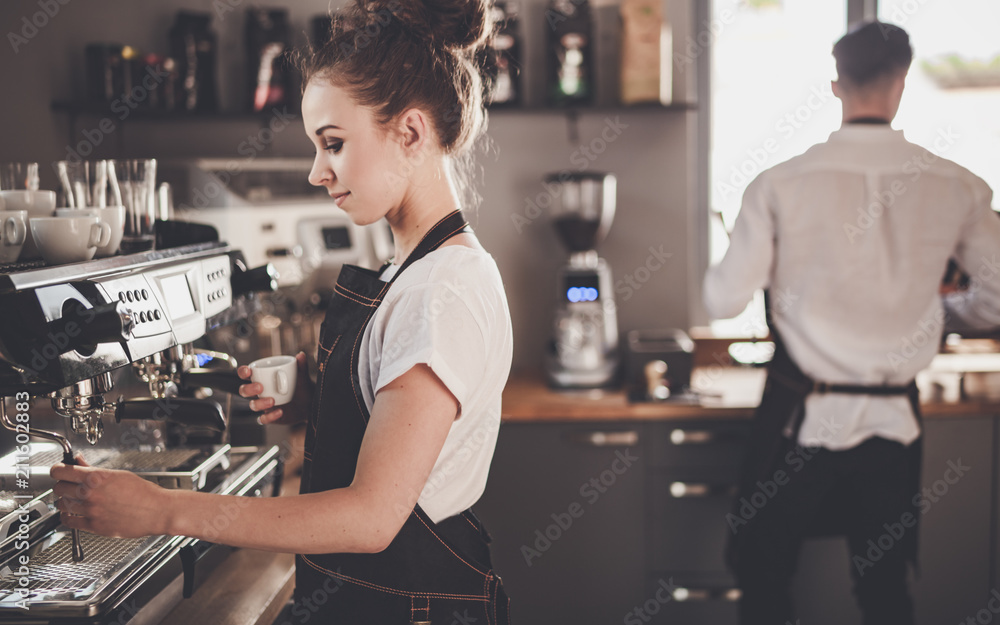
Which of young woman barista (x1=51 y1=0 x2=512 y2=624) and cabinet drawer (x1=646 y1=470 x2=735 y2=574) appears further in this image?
cabinet drawer (x1=646 y1=470 x2=735 y2=574)

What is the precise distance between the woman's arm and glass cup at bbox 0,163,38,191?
501 millimetres

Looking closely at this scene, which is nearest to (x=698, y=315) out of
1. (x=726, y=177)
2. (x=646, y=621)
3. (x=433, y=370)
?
(x=726, y=177)

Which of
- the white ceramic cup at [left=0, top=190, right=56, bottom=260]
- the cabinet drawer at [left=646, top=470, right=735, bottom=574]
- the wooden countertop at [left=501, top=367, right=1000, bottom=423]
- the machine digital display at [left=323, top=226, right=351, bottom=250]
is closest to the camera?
the white ceramic cup at [left=0, top=190, right=56, bottom=260]

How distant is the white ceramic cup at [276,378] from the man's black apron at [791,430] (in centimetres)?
123

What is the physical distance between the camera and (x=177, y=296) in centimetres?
111

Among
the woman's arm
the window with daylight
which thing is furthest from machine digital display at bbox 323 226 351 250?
the window with daylight

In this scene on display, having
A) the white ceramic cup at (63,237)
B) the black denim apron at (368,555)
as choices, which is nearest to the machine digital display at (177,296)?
the white ceramic cup at (63,237)

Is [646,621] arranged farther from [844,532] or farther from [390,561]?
[390,561]

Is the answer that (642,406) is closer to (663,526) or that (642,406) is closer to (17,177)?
(663,526)

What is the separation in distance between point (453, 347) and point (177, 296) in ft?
1.51

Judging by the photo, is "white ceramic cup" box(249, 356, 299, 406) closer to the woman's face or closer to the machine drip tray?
the machine drip tray

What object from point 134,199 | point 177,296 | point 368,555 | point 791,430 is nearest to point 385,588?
point 368,555

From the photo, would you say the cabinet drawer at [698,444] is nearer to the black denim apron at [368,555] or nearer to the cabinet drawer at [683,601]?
the cabinet drawer at [683,601]

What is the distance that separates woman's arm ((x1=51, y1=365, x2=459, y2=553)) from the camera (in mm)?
813
